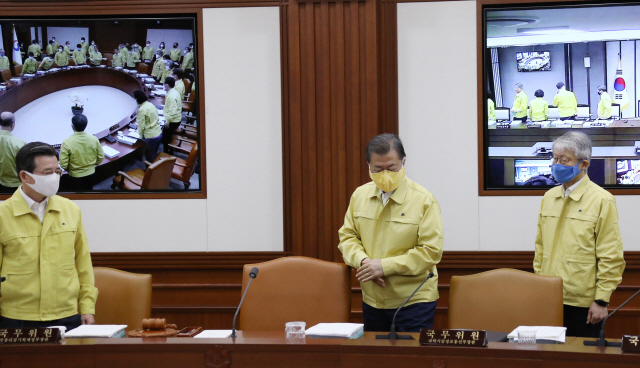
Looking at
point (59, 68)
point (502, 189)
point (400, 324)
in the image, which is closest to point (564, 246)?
point (400, 324)

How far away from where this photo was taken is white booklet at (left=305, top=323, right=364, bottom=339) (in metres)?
2.52

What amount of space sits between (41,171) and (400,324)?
71.0 inches

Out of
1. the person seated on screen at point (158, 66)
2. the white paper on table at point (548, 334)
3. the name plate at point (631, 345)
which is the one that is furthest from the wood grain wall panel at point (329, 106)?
the name plate at point (631, 345)

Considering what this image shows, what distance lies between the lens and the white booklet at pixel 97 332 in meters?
2.63

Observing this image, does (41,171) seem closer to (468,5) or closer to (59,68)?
(59,68)

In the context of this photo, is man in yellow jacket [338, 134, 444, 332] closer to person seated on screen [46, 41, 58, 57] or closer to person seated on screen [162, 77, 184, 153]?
person seated on screen [162, 77, 184, 153]

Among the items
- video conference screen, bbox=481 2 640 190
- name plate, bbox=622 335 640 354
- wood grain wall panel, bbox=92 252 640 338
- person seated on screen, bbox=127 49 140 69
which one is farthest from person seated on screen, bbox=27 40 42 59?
name plate, bbox=622 335 640 354

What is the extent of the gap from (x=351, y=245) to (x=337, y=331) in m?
0.71

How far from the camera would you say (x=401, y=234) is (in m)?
3.10

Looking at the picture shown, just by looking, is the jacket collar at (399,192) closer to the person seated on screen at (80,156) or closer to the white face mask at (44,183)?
the white face mask at (44,183)

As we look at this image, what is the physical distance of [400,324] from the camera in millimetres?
3086

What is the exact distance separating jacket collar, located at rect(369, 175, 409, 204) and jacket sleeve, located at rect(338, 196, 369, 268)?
164mm

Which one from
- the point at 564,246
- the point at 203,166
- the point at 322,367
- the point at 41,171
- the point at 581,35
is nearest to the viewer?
the point at 322,367

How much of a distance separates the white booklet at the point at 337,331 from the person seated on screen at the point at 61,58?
298 cm
